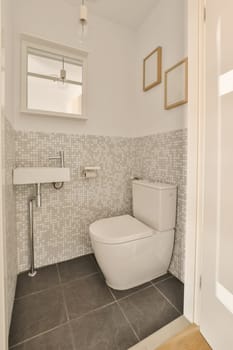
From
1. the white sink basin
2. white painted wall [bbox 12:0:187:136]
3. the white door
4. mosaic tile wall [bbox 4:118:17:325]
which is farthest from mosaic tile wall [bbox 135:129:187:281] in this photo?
mosaic tile wall [bbox 4:118:17:325]

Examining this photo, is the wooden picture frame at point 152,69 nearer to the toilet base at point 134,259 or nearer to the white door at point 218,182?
the white door at point 218,182

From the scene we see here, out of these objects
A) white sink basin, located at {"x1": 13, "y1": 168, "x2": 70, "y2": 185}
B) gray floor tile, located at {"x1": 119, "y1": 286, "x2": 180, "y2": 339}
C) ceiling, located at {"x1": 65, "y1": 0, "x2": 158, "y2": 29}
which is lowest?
gray floor tile, located at {"x1": 119, "y1": 286, "x2": 180, "y2": 339}

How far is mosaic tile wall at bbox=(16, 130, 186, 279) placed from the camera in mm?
1395

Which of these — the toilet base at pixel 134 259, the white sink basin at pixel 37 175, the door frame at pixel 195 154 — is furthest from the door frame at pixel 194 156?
the white sink basin at pixel 37 175

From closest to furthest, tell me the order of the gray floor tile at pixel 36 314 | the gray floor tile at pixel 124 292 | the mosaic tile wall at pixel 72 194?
the gray floor tile at pixel 36 314 → the gray floor tile at pixel 124 292 → the mosaic tile wall at pixel 72 194

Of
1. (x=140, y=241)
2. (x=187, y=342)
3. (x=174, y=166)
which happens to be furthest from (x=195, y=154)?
(x=187, y=342)

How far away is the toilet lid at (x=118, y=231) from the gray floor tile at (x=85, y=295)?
0.41 metres

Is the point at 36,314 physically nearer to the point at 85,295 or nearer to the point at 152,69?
the point at 85,295

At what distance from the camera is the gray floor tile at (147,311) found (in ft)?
3.20

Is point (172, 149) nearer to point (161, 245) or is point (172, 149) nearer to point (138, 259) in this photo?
point (161, 245)

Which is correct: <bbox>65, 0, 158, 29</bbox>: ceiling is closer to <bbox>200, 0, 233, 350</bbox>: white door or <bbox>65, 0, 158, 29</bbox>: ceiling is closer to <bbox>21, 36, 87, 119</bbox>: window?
<bbox>21, 36, 87, 119</bbox>: window

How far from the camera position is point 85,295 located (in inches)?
47.5

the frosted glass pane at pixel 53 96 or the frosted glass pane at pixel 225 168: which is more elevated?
the frosted glass pane at pixel 53 96

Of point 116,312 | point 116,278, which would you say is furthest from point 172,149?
point 116,312
